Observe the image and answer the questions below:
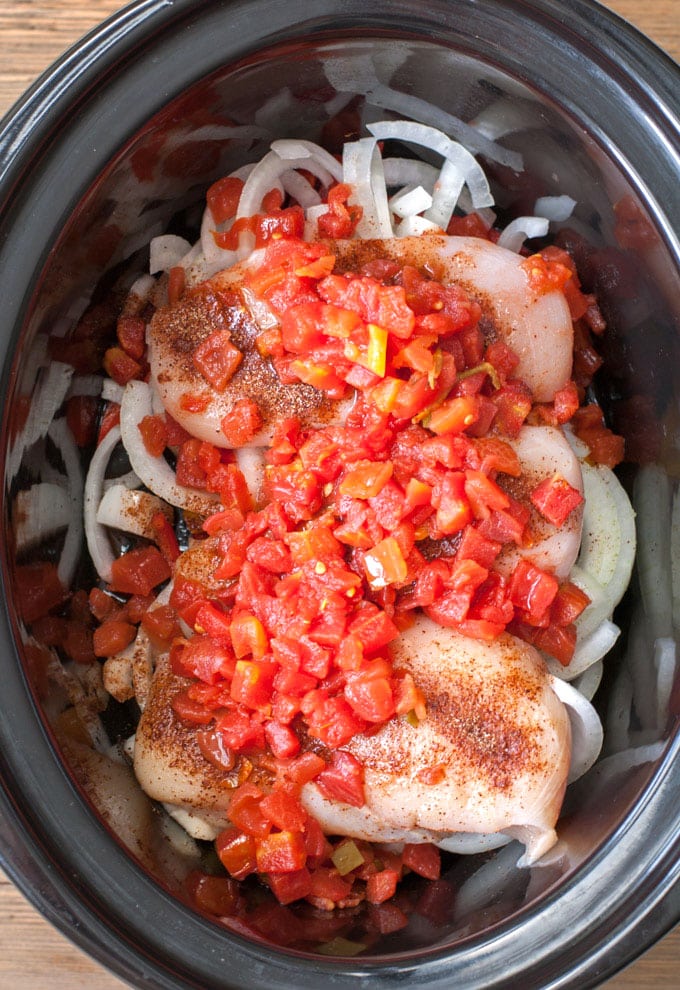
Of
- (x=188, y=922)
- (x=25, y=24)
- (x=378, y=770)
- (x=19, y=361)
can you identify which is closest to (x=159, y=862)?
(x=188, y=922)

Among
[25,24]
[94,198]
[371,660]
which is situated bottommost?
[371,660]

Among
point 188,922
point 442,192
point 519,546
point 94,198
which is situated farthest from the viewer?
point 442,192

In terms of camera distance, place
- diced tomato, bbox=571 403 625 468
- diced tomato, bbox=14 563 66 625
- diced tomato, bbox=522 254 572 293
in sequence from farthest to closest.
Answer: diced tomato, bbox=571 403 625 468 < diced tomato, bbox=522 254 572 293 < diced tomato, bbox=14 563 66 625

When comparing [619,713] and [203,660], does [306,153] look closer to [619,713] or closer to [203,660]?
[203,660]

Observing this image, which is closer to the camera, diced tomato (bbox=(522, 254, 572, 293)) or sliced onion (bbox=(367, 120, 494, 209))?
diced tomato (bbox=(522, 254, 572, 293))

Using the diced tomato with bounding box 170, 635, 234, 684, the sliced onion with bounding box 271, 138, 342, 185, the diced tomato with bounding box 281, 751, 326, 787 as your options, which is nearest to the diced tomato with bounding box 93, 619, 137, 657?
the diced tomato with bounding box 170, 635, 234, 684

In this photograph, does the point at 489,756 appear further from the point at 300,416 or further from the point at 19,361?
the point at 19,361

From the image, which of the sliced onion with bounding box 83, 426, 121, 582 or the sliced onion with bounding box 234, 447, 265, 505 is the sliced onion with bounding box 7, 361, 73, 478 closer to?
the sliced onion with bounding box 83, 426, 121, 582

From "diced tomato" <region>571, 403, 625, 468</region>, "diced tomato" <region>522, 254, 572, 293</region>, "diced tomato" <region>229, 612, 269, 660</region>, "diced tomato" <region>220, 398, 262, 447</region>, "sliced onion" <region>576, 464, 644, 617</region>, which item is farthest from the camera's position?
"diced tomato" <region>571, 403, 625, 468</region>
